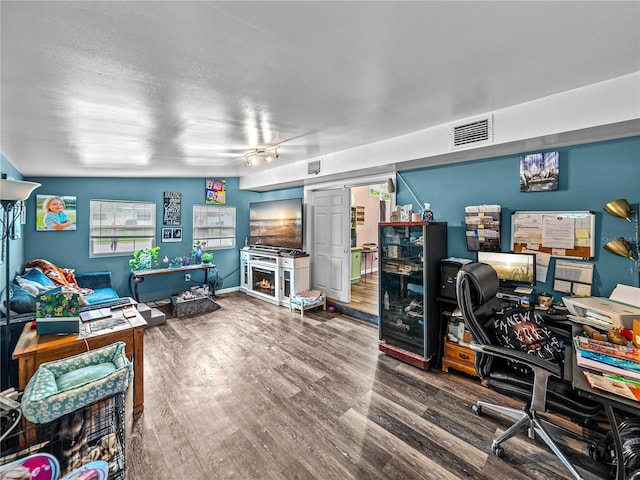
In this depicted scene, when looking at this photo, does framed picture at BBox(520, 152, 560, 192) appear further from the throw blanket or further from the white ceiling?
the throw blanket

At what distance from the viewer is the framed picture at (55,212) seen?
393cm

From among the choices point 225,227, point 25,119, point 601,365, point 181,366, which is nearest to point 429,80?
point 601,365

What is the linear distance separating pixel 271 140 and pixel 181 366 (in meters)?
2.61

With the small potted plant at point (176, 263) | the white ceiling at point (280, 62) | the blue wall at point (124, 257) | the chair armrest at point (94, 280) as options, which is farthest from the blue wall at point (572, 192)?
the chair armrest at point (94, 280)

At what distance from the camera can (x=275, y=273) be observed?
4793mm

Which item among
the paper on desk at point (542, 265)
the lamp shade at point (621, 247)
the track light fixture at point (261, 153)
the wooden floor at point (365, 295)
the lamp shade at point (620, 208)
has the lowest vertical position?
the wooden floor at point (365, 295)

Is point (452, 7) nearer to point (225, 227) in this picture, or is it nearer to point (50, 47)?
point (50, 47)

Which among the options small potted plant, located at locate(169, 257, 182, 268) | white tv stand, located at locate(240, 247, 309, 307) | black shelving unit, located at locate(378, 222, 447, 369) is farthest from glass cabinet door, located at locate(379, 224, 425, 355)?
small potted plant, located at locate(169, 257, 182, 268)

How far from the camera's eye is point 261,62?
1512 millimetres

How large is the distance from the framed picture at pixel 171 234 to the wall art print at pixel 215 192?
0.77 m

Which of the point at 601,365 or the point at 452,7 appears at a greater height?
the point at 452,7

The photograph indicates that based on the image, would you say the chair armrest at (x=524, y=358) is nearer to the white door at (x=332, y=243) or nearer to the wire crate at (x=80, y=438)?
the wire crate at (x=80, y=438)

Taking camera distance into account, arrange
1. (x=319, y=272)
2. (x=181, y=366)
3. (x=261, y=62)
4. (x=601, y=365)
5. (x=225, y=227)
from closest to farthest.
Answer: (x=601, y=365)
(x=261, y=62)
(x=181, y=366)
(x=319, y=272)
(x=225, y=227)

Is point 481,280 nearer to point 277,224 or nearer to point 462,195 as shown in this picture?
point 462,195
